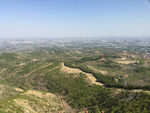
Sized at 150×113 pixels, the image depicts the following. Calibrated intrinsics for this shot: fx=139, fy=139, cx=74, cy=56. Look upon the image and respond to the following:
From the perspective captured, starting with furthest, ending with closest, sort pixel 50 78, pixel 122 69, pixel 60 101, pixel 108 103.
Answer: pixel 122 69
pixel 50 78
pixel 60 101
pixel 108 103

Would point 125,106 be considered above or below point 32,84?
above

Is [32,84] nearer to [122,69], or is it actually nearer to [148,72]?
[122,69]

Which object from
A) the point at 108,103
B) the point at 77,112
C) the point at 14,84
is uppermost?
the point at 108,103

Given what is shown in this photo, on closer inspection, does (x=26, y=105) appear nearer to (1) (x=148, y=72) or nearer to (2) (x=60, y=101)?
(2) (x=60, y=101)

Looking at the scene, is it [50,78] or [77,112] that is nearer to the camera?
[77,112]

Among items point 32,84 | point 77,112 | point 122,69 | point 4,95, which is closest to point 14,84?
point 32,84

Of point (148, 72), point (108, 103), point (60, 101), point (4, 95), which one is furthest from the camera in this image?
point (148, 72)

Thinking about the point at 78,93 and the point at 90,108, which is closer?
the point at 90,108

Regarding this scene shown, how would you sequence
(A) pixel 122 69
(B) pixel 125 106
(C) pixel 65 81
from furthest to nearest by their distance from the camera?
(A) pixel 122 69, (C) pixel 65 81, (B) pixel 125 106

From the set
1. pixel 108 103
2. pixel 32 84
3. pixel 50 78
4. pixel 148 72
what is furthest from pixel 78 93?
pixel 148 72
